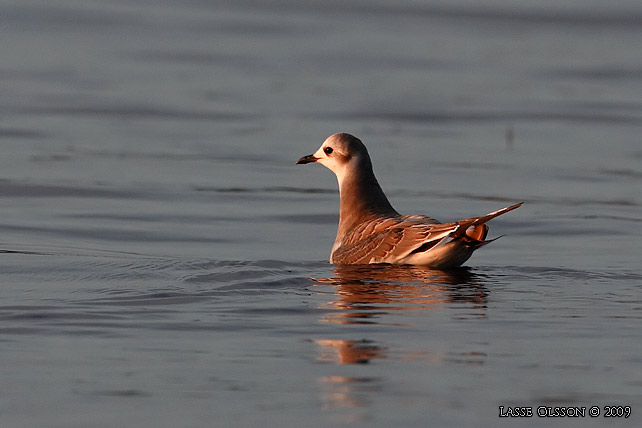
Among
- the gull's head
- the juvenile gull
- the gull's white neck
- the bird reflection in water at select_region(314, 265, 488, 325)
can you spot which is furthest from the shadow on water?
the gull's head

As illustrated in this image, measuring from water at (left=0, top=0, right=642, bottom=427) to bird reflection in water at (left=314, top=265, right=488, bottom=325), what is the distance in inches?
1.6

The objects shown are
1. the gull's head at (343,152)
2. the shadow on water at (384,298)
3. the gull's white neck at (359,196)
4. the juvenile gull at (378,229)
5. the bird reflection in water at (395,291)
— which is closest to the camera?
the shadow on water at (384,298)

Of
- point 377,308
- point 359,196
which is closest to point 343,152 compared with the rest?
point 359,196

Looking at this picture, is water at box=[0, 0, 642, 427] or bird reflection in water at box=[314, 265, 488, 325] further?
bird reflection in water at box=[314, 265, 488, 325]

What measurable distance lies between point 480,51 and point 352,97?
205 inches

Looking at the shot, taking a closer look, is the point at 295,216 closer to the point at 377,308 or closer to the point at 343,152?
the point at 343,152

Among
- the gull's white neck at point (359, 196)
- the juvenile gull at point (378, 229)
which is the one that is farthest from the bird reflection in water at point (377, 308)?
the gull's white neck at point (359, 196)

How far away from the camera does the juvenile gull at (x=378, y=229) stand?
10.9 meters

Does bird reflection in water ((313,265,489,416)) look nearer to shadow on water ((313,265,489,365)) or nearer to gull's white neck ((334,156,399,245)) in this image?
shadow on water ((313,265,489,365))

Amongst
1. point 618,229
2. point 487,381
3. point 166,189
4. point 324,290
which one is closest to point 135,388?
point 487,381

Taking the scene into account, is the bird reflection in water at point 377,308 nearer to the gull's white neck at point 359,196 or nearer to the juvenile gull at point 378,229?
the juvenile gull at point 378,229

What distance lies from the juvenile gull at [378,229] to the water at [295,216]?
21 centimetres

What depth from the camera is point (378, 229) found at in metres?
11.7

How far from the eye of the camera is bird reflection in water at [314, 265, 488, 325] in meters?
9.27
